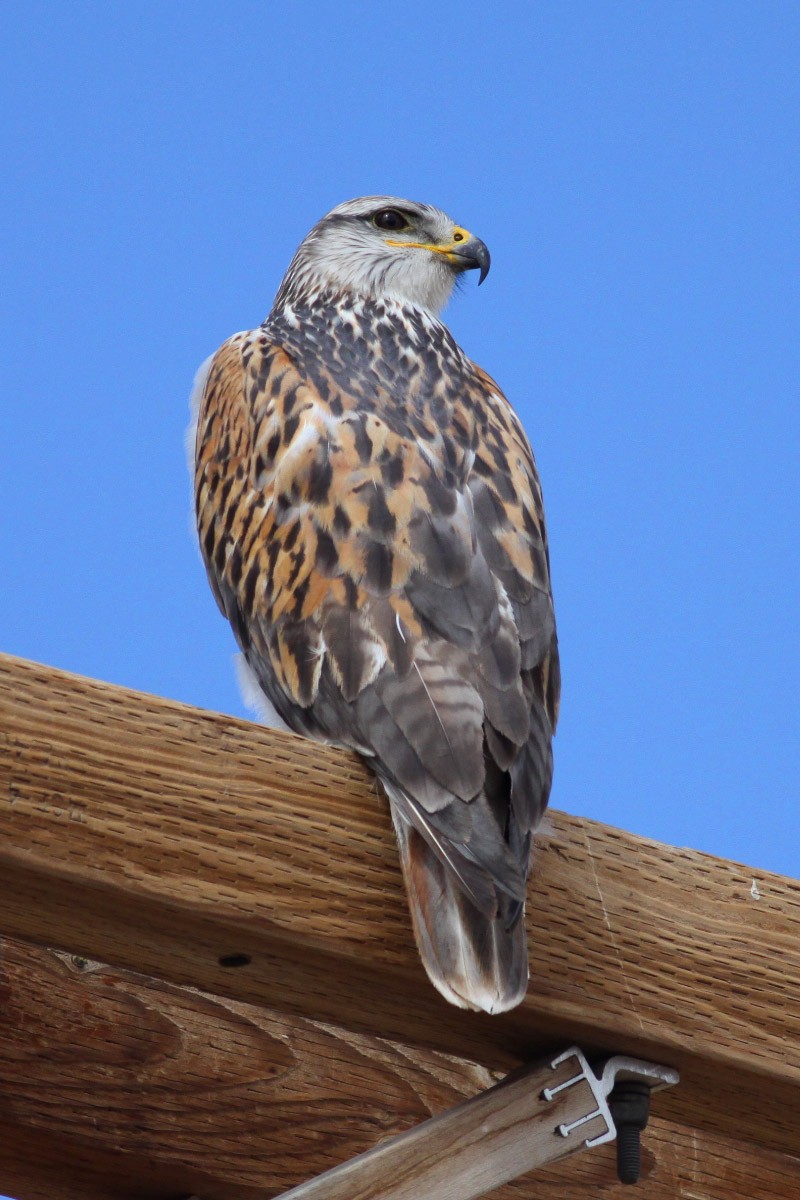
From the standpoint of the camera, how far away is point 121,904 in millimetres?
1746

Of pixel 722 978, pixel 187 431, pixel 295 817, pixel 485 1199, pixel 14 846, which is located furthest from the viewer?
pixel 187 431

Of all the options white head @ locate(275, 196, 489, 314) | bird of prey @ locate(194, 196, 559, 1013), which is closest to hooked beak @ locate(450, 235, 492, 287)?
white head @ locate(275, 196, 489, 314)

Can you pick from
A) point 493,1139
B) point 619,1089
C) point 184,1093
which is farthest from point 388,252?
point 493,1139

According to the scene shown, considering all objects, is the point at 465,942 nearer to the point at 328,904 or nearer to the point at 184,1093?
the point at 328,904

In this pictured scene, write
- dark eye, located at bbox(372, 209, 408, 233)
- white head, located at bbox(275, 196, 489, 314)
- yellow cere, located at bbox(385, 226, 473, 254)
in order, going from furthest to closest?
dark eye, located at bbox(372, 209, 408, 233) < yellow cere, located at bbox(385, 226, 473, 254) < white head, located at bbox(275, 196, 489, 314)

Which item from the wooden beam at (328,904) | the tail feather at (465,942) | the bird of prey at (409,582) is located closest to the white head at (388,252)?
the bird of prey at (409,582)

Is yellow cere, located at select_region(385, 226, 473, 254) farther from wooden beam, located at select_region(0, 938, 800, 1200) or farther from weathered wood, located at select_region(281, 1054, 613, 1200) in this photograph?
weathered wood, located at select_region(281, 1054, 613, 1200)

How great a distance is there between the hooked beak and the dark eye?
21 centimetres

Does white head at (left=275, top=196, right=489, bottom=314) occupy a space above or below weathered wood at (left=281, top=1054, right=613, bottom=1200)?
above

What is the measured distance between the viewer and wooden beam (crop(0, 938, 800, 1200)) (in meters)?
2.25

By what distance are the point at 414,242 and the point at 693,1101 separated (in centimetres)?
301

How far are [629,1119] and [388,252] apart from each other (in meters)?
2.96

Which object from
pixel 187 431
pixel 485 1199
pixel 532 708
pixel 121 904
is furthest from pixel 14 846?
pixel 187 431

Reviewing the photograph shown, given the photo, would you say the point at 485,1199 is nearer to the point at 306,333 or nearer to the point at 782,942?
the point at 782,942
